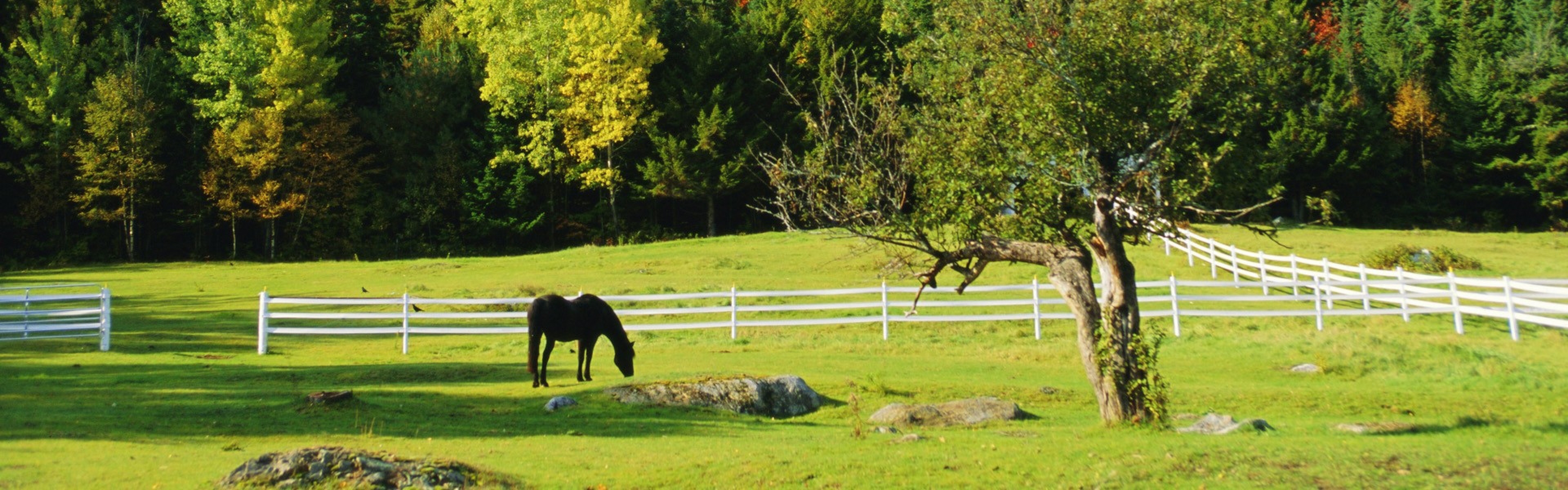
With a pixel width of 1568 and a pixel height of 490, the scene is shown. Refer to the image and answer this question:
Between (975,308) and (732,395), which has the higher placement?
(975,308)

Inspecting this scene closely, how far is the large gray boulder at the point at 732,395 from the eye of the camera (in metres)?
14.0

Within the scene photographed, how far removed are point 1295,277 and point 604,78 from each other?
29489 mm

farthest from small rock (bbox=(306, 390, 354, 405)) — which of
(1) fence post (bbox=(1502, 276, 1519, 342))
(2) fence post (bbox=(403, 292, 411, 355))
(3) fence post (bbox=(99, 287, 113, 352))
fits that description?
(1) fence post (bbox=(1502, 276, 1519, 342))

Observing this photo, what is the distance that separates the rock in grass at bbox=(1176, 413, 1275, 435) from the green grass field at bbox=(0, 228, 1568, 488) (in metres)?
0.42

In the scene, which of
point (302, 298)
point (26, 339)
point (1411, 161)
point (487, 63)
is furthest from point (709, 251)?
point (1411, 161)

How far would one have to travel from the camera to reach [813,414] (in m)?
14.5

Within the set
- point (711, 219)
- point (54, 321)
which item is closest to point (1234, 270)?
point (711, 219)

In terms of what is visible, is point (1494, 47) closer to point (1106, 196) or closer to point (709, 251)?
point (709, 251)

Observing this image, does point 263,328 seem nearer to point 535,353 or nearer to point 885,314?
point 535,353

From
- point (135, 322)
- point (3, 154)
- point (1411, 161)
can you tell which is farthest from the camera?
point (1411, 161)

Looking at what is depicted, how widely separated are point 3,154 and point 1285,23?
4987 centimetres

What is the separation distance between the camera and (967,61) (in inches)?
499

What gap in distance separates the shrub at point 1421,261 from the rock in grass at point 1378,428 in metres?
21.5

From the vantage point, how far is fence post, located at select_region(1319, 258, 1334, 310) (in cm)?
2373
